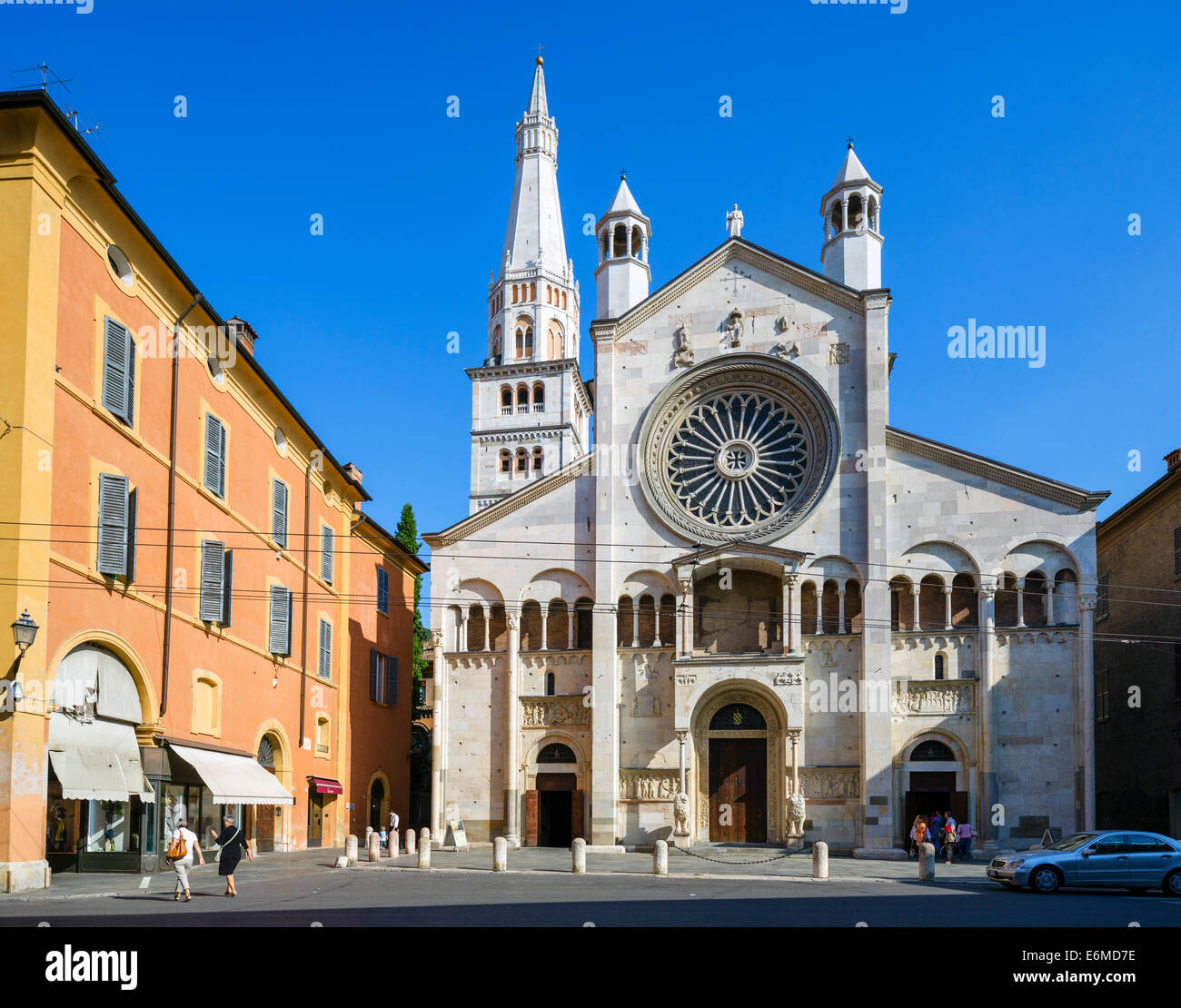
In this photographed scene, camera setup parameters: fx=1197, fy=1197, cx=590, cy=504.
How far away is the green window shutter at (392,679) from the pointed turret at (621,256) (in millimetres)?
16444

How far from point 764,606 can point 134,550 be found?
21185 mm

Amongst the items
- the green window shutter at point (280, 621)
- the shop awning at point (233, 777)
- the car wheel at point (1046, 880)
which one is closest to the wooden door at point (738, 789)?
the shop awning at point (233, 777)


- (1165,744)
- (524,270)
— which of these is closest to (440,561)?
(1165,744)

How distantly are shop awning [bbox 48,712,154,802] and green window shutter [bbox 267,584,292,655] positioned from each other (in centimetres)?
932

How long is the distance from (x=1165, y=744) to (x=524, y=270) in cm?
5504

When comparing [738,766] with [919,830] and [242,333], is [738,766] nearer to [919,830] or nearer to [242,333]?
[919,830]

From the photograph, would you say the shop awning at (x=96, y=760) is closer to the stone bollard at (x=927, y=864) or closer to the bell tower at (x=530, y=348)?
the stone bollard at (x=927, y=864)

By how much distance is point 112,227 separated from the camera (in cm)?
2500

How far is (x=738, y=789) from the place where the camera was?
1505 inches

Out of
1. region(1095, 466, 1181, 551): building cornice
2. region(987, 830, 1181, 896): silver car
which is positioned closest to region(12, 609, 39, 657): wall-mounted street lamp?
region(987, 830, 1181, 896): silver car

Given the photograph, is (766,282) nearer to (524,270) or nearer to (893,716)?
(893,716)

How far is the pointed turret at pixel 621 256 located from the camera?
44.3 meters

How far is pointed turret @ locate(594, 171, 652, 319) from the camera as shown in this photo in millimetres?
44312

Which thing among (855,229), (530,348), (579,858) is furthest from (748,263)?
(530,348)
